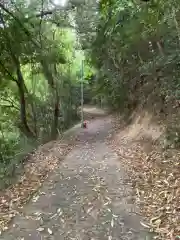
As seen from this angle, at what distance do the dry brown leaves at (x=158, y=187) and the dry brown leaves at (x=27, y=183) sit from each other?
2.21 meters

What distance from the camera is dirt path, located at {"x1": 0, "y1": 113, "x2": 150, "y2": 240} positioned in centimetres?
527

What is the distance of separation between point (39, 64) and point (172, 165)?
12.1m

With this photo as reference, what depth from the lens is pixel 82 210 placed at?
6223 mm

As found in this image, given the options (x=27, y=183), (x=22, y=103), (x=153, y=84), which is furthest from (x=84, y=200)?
(x=22, y=103)

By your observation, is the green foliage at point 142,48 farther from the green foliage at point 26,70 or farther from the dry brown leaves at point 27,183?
the dry brown leaves at point 27,183

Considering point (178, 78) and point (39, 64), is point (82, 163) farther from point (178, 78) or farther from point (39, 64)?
point (39, 64)

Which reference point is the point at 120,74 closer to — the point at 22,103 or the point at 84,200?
the point at 22,103

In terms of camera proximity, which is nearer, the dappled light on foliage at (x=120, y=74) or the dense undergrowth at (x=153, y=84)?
the dense undergrowth at (x=153, y=84)

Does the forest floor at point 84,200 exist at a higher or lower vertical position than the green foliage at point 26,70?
lower

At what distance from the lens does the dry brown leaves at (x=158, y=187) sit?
5.38 meters

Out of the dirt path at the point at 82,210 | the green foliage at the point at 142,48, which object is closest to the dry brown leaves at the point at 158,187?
the dirt path at the point at 82,210

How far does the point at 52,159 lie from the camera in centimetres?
1128

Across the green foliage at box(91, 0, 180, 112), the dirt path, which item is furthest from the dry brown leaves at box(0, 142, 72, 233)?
the green foliage at box(91, 0, 180, 112)

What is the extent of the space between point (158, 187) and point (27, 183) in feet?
10.1
